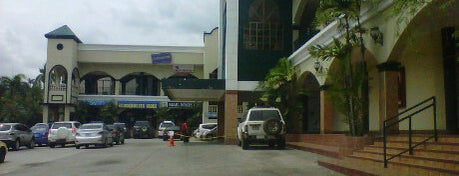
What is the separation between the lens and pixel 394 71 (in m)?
14.6

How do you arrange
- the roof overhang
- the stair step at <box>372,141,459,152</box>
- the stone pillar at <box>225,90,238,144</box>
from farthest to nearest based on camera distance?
the stone pillar at <box>225,90,238,144</box>, the roof overhang, the stair step at <box>372,141,459,152</box>

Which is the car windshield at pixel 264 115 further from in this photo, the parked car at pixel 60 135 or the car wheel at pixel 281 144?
the parked car at pixel 60 135

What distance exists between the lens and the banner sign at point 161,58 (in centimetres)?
5144

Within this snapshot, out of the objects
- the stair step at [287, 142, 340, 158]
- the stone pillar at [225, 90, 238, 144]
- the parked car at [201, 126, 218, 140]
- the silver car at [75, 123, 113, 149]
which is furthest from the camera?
the parked car at [201, 126, 218, 140]

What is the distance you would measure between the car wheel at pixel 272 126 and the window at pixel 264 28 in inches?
343

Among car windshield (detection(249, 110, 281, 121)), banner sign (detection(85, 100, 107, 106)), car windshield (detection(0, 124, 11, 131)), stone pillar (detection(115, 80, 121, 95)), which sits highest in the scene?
stone pillar (detection(115, 80, 121, 95))

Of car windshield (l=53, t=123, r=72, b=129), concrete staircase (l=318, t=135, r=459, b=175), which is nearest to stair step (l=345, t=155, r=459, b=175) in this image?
concrete staircase (l=318, t=135, r=459, b=175)

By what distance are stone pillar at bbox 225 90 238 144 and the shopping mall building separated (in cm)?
6

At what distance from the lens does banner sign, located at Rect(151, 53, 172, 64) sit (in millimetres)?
51438

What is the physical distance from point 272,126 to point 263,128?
42cm

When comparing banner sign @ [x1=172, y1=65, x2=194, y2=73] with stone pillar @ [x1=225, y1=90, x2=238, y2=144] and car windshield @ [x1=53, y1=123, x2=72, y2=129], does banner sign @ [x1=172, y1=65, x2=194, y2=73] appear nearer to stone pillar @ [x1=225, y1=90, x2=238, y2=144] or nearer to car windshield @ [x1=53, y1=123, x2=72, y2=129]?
car windshield @ [x1=53, y1=123, x2=72, y2=129]

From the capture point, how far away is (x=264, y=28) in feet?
98.6

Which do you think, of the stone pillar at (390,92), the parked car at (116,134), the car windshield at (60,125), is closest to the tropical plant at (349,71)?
the stone pillar at (390,92)

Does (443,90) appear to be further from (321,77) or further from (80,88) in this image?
(80,88)
